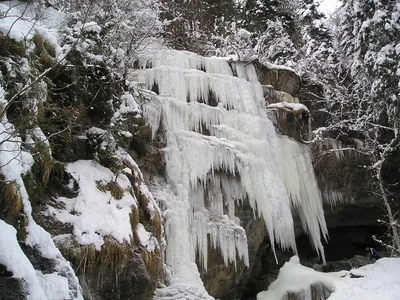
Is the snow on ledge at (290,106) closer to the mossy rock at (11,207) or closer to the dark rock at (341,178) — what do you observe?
the dark rock at (341,178)

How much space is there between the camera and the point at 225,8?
632 inches

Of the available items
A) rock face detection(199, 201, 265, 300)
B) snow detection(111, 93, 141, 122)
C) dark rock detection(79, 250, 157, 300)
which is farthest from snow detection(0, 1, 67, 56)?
rock face detection(199, 201, 265, 300)

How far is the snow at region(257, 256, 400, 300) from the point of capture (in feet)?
27.1

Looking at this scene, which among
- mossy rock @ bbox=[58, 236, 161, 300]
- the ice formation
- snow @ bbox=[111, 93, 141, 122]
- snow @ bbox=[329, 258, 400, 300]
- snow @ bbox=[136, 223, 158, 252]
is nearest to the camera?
mossy rock @ bbox=[58, 236, 161, 300]

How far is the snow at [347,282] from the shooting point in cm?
827

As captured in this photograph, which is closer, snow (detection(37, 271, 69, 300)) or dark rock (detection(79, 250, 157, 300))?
snow (detection(37, 271, 69, 300))

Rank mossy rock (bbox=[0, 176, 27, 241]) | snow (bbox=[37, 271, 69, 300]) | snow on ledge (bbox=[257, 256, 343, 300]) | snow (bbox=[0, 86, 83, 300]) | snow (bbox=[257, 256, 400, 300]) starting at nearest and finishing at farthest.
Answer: snow (bbox=[0, 86, 83, 300])
snow (bbox=[37, 271, 69, 300])
mossy rock (bbox=[0, 176, 27, 241])
snow (bbox=[257, 256, 400, 300])
snow on ledge (bbox=[257, 256, 343, 300])

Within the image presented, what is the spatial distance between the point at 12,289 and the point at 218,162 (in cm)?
612

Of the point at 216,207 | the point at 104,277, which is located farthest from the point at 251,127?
the point at 104,277

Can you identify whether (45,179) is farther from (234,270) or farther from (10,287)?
(234,270)

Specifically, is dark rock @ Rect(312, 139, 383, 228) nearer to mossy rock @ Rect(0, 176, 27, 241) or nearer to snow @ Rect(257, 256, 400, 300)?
snow @ Rect(257, 256, 400, 300)

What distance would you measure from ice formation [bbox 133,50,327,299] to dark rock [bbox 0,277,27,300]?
3.86 m

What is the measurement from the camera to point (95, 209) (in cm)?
499

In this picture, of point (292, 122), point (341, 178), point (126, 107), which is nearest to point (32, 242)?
point (126, 107)
